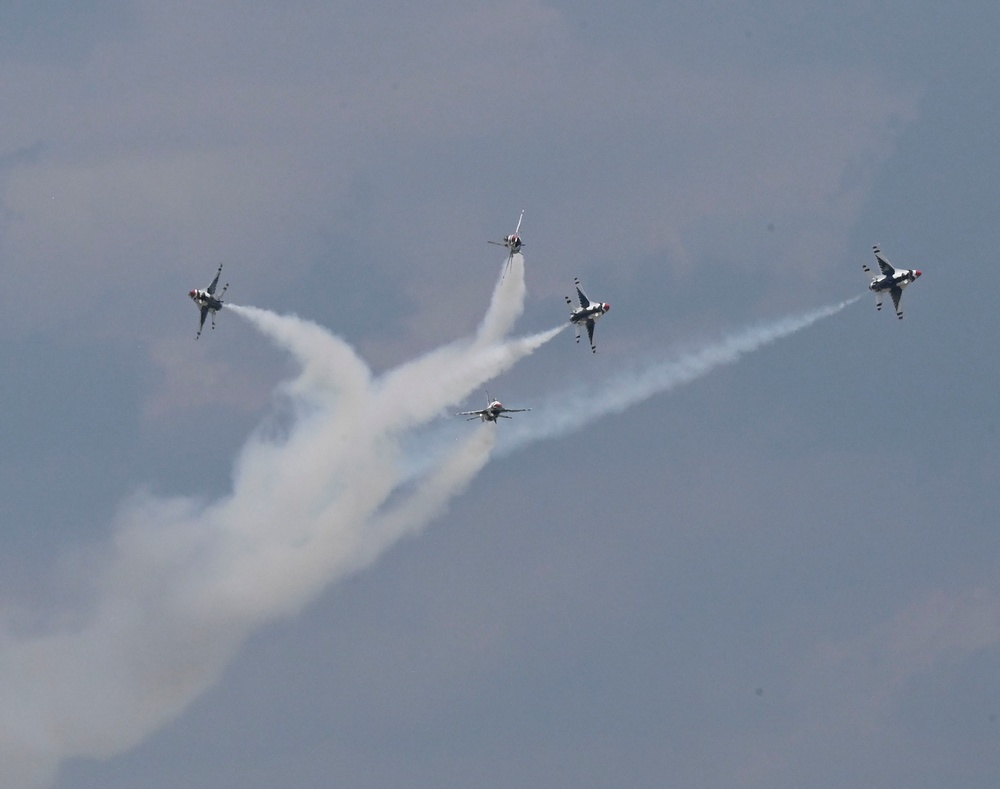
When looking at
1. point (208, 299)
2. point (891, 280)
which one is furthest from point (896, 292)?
point (208, 299)

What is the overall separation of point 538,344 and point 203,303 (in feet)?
88.1

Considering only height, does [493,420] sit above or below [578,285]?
below

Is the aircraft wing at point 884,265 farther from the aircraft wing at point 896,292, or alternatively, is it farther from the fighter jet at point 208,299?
the fighter jet at point 208,299

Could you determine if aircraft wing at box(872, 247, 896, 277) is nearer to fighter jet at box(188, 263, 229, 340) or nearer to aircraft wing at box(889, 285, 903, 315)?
aircraft wing at box(889, 285, 903, 315)

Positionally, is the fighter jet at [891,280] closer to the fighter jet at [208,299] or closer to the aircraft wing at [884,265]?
the aircraft wing at [884,265]

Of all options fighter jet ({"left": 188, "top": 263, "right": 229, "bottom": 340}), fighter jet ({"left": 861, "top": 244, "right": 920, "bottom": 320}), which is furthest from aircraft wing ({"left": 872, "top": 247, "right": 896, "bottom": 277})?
fighter jet ({"left": 188, "top": 263, "right": 229, "bottom": 340})

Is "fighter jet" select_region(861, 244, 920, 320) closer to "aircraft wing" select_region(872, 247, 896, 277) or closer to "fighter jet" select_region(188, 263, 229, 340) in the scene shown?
"aircraft wing" select_region(872, 247, 896, 277)

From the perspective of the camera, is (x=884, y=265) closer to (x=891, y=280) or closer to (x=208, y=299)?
(x=891, y=280)

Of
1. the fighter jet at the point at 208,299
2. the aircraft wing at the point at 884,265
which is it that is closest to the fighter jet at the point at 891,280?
the aircraft wing at the point at 884,265

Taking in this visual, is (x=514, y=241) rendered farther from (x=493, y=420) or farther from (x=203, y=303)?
(x=203, y=303)

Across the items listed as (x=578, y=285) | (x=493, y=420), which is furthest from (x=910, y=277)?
(x=493, y=420)

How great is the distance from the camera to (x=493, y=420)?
116750mm

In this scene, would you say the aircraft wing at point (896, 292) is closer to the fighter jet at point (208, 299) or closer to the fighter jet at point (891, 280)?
the fighter jet at point (891, 280)

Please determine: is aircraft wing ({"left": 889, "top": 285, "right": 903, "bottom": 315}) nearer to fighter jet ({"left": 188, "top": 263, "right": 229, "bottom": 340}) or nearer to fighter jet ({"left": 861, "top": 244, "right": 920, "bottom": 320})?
fighter jet ({"left": 861, "top": 244, "right": 920, "bottom": 320})
